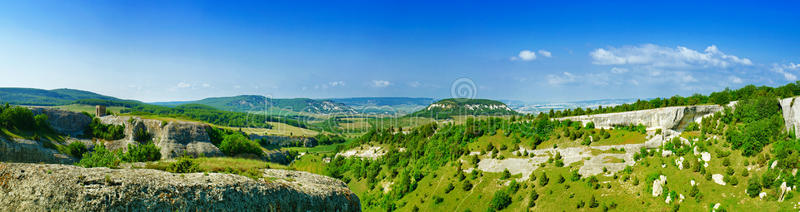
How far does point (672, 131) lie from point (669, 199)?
1264 cm

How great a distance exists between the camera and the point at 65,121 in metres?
37.5

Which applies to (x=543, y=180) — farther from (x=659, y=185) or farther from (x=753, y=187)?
(x=753, y=187)

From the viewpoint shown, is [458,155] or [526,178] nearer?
[526,178]

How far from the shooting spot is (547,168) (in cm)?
4719

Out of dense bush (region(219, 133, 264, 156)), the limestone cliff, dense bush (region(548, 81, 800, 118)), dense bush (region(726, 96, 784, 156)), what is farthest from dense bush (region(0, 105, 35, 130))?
dense bush (region(548, 81, 800, 118))

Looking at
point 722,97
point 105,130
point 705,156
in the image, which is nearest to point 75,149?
point 105,130

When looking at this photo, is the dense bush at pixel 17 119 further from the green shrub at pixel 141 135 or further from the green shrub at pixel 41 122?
the green shrub at pixel 141 135

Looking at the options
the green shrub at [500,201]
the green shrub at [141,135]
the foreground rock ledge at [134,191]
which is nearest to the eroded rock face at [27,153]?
the green shrub at [141,135]

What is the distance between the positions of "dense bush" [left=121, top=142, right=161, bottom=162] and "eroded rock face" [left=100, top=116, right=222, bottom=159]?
1.07 m

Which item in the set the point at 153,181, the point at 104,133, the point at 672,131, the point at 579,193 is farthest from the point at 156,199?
the point at 672,131

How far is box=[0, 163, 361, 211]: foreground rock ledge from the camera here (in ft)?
37.4

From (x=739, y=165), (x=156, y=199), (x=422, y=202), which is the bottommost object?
(x=422, y=202)

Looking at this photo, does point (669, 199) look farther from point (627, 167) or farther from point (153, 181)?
point (153, 181)

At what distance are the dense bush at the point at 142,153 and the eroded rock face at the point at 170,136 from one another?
42.0 inches
